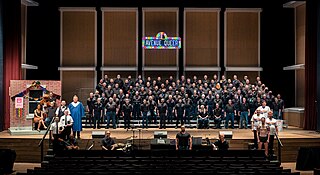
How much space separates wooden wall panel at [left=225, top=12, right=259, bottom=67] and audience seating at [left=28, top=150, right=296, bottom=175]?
15.0m

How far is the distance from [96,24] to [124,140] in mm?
11720

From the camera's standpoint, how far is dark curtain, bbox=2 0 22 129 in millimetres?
A: 21891

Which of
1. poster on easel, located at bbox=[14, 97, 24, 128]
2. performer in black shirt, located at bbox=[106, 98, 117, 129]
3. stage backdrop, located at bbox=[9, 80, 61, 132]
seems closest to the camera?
poster on easel, located at bbox=[14, 97, 24, 128]

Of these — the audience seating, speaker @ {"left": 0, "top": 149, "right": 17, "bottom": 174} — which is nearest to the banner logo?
speaker @ {"left": 0, "top": 149, "right": 17, "bottom": 174}

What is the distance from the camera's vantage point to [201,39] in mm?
28328

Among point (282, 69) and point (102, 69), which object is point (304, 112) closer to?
point (282, 69)

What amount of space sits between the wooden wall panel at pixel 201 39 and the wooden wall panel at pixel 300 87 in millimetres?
4806

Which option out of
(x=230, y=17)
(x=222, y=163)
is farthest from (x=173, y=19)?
(x=222, y=163)

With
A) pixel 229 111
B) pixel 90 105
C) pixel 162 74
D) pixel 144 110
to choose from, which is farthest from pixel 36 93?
pixel 162 74

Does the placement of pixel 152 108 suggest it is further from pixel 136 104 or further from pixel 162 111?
pixel 136 104

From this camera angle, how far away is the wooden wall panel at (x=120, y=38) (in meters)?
28.1

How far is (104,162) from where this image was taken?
1269cm

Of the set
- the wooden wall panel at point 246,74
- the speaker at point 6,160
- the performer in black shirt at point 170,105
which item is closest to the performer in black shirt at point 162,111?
the performer in black shirt at point 170,105

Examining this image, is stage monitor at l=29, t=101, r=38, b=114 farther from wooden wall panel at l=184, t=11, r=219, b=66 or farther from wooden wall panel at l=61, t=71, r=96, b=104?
wooden wall panel at l=184, t=11, r=219, b=66
